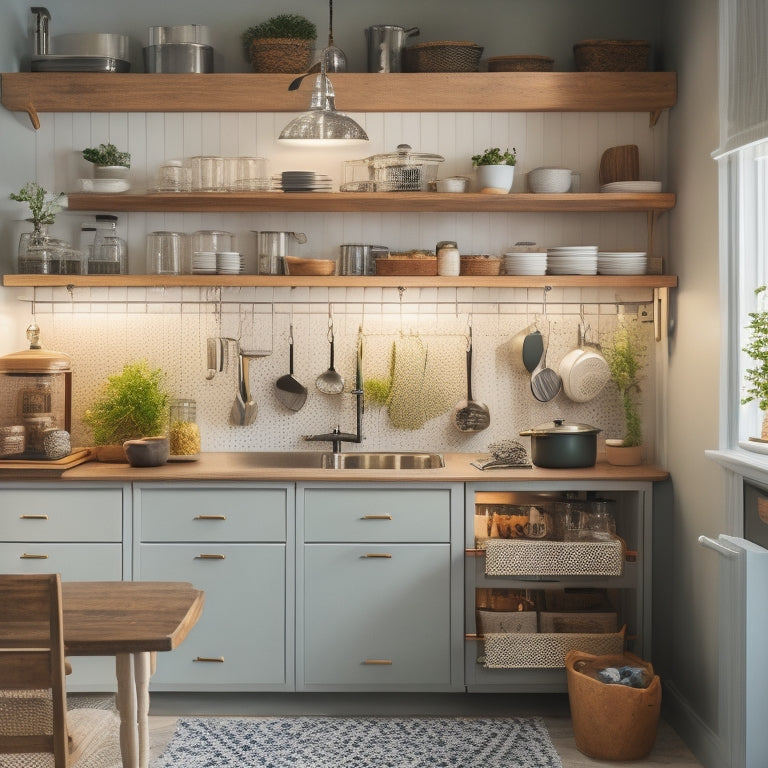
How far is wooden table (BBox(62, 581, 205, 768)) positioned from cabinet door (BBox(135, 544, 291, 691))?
1.12 m

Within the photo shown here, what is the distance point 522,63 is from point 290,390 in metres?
1.68

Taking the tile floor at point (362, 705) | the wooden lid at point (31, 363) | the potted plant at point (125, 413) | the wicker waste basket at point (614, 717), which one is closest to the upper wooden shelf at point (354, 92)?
the wooden lid at point (31, 363)

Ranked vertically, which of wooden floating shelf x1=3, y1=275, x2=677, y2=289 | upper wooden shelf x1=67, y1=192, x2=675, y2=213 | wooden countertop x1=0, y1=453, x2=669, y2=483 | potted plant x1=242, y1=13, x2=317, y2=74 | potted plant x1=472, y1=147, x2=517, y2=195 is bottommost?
wooden countertop x1=0, y1=453, x2=669, y2=483

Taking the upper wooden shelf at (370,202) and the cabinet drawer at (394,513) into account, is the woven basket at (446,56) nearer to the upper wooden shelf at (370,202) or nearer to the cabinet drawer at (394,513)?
the upper wooden shelf at (370,202)

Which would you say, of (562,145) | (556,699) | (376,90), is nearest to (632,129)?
(562,145)

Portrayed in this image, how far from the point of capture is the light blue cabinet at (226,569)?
3.78 m

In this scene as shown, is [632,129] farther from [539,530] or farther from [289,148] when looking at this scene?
[539,530]

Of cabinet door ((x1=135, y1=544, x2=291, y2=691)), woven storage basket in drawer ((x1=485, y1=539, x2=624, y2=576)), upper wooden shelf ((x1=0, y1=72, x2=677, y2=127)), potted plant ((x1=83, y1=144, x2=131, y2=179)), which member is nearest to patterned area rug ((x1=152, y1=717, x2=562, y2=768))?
cabinet door ((x1=135, y1=544, x2=291, y2=691))

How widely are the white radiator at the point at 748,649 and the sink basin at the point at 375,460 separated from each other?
1.50 meters

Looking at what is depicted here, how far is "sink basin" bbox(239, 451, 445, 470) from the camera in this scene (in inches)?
169

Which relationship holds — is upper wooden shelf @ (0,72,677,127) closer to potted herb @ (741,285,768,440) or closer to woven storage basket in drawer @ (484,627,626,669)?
potted herb @ (741,285,768,440)

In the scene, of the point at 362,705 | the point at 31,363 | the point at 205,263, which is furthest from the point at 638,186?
the point at 31,363

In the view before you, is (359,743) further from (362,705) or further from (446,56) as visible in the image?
(446,56)

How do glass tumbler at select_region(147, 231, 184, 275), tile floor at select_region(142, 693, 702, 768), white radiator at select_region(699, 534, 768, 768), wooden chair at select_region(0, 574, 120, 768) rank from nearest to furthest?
1. wooden chair at select_region(0, 574, 120, 768)
2. white radiator at select_region(699, 534, 768, 768)
3. tile floor at select_region(142, 693, 702, 768)
4. glass tumbler at select_region(147, 231, 184, 275)
